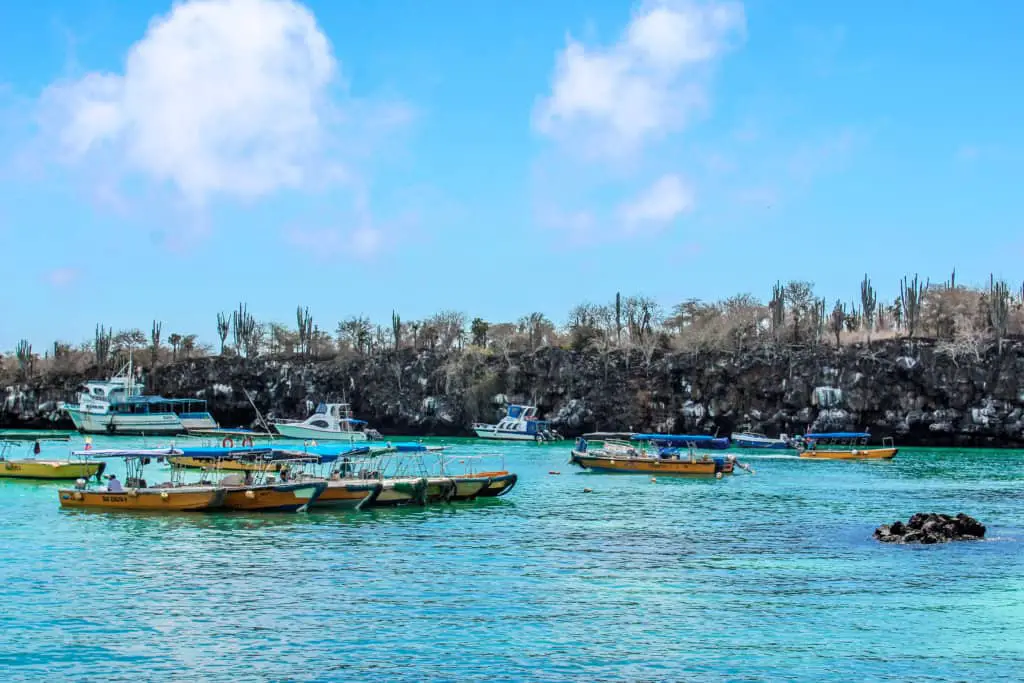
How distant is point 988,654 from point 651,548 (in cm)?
1539

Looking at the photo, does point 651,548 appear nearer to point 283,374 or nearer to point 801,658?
point 801,658

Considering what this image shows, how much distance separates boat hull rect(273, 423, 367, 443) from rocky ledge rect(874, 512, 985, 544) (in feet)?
263

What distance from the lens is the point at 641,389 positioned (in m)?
130

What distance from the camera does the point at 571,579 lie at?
30578 millimetres

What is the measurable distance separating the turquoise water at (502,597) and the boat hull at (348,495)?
63.0 inches

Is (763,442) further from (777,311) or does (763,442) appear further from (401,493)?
(401,493)

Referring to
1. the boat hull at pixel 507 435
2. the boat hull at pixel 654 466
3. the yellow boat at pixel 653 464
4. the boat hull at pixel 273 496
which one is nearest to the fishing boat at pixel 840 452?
the yellow boat at pixel 653 464

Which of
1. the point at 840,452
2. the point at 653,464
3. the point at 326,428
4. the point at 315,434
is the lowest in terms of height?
the point at 840,452

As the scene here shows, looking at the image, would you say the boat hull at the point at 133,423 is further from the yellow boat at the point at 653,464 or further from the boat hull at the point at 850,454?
the boat hull at the point at 850,454

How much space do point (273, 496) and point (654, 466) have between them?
33.8 metres

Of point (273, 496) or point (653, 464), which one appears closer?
point (273, 496)

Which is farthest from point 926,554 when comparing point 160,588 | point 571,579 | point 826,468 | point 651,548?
point 826,468

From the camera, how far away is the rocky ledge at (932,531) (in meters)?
38.4

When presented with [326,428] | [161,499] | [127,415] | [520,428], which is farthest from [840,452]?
[127,415]
